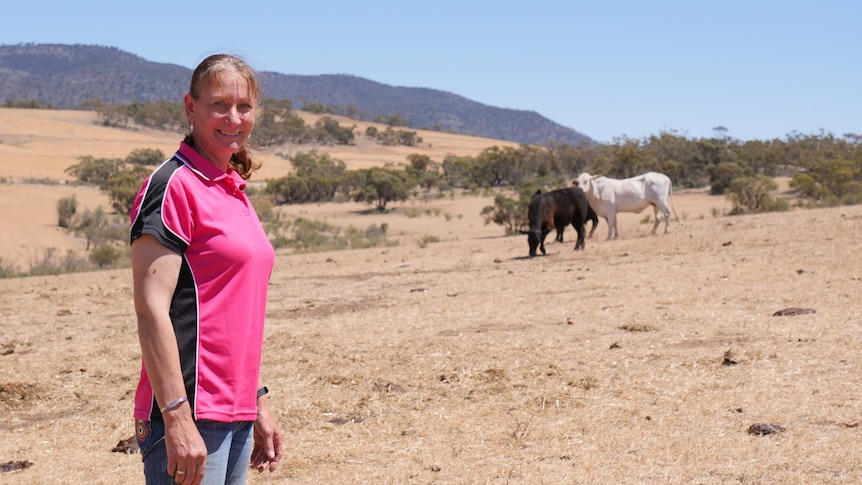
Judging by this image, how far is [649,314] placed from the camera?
9.46 m

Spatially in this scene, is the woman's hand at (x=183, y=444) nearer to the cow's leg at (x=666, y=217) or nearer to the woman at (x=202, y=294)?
the woman at (x=202, y=294)

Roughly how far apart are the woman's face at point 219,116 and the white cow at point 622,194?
16.0 metres

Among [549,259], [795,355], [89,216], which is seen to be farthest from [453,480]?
[89,216]

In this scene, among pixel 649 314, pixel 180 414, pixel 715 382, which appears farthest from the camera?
pixel 649 314

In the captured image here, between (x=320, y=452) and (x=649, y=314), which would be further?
(x=649, y=314)

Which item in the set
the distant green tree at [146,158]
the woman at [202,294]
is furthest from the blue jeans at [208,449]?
the distant green tree at [146,158]

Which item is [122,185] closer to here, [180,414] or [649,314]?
[649,314]

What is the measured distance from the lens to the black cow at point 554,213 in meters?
16.8

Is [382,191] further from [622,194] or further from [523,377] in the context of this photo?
[523,377]

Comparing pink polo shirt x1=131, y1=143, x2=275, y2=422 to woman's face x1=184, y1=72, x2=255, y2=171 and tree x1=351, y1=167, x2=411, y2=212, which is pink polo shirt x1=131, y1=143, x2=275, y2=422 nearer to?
woman's face x1=184, y1=72, x2=255, y2=171

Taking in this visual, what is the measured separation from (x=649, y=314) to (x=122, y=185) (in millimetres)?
35596

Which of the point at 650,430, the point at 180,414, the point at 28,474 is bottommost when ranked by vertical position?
the point at 28,474

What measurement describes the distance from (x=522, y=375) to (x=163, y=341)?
16.3ft

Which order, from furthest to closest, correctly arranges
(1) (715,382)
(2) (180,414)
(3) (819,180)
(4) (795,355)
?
(3) (819,180), (4) (795,355), (1) (715,382), (2) (180,414)
